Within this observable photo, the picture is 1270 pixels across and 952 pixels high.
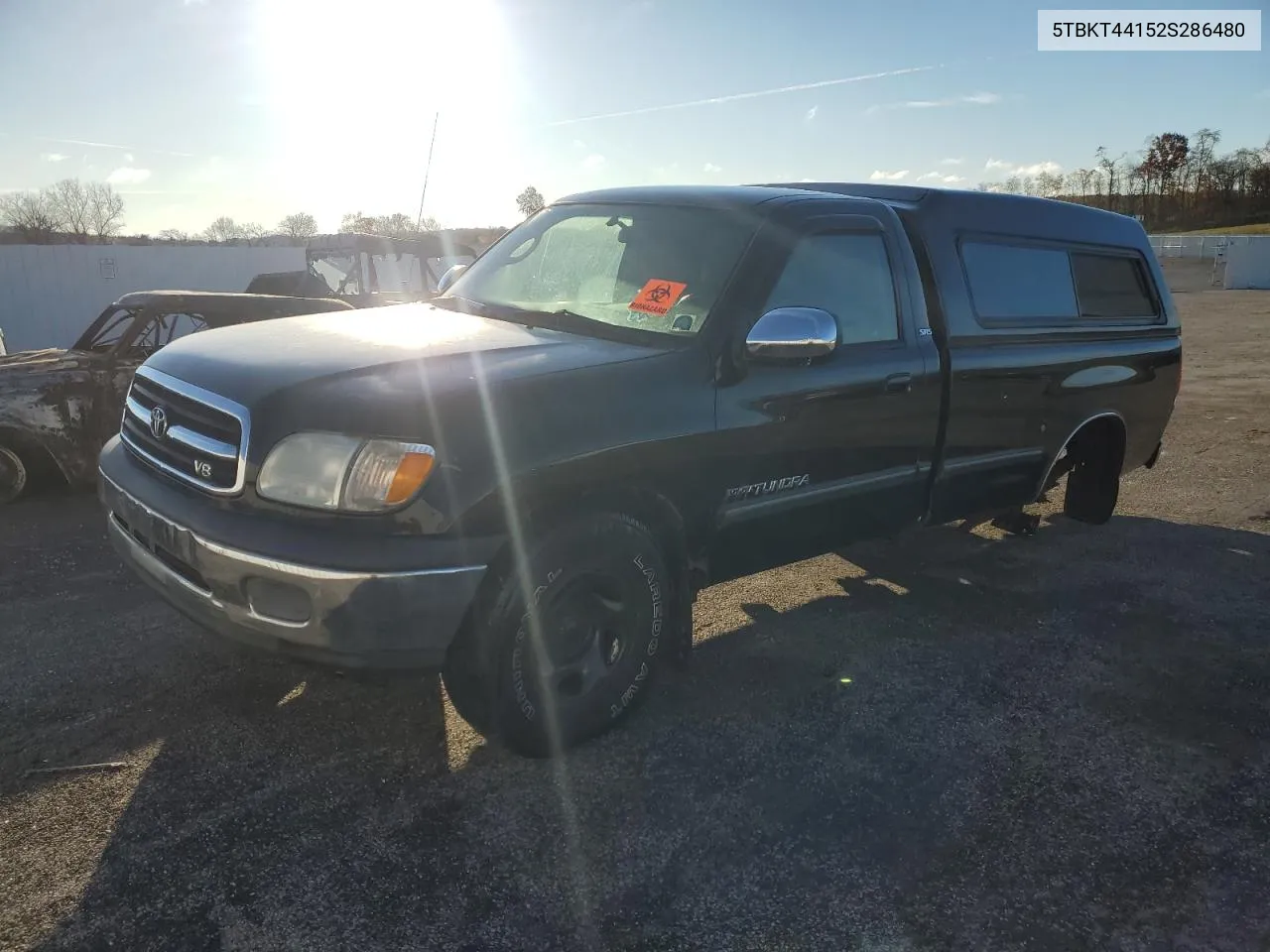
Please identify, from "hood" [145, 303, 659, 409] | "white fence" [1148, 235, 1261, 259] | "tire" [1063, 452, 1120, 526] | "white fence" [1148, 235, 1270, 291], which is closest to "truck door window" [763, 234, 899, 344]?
"hood" [145, 303, 659, 409]

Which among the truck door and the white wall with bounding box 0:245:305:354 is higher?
the white wall with bounding box 0:245:305:354

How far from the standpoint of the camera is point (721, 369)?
10.9 feet

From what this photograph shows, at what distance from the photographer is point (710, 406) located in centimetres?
329

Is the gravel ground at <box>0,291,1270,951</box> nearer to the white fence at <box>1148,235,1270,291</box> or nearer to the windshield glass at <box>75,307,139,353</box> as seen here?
the windshield glass at <box>75,307,139,353</box>

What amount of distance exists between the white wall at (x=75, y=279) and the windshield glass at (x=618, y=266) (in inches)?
681

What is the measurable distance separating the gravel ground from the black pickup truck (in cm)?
44

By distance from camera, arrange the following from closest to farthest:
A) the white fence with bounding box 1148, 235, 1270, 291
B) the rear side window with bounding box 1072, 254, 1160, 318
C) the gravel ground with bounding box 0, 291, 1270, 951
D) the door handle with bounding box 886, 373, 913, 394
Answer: the gravel ground with bounding box 0, 291, 1270, 951 < the door handle with bounding box 886, 373, 913, 394 < the rear side window with bounding box 1072, 254, 1160, 318 < the white fence with bounding box 1148, 235, 1270, 291

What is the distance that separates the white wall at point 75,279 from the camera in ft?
64.1

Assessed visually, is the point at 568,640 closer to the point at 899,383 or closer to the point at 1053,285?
the point at 899,383

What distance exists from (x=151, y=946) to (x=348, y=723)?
1133mm

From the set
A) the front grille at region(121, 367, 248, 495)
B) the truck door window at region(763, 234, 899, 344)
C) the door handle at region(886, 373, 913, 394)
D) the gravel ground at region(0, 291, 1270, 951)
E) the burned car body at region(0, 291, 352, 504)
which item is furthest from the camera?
the burned car body at region(0, 291, 352, 504)

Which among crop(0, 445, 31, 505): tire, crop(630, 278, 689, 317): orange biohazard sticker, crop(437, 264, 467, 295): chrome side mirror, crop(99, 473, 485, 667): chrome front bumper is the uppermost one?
crop(437, 264, 467, 295): chrome side mirror

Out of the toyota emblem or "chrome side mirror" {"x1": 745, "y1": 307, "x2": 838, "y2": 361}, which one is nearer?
the toyota emblem

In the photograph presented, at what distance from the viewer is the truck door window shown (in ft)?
11.9
